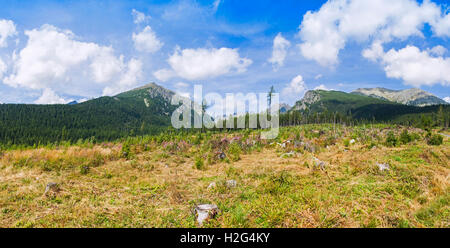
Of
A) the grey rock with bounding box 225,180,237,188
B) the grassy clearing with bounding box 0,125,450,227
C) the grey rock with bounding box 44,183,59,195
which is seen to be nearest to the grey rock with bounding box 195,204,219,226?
the grassy clearing with bounding box 0,125,450,227

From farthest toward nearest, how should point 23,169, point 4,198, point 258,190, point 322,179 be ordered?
point 23,169, point 322,179, point 258,190, point 4,198

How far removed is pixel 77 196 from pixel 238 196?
4.90m

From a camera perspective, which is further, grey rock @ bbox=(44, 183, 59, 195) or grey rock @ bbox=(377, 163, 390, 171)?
grey rock @ bbox=(377, 163, 390, 171)

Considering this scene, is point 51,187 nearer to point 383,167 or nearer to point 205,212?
point 205,212

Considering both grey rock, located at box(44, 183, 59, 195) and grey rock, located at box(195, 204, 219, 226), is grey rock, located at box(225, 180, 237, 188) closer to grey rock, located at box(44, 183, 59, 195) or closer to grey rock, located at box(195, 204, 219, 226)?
grey rock, located at box(195, 204, 219, 226)

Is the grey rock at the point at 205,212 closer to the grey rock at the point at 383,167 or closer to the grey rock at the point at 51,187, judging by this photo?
the grey rock at the point at 51,187

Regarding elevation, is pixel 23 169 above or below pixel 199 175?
above

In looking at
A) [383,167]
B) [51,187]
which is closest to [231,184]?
[51,187]

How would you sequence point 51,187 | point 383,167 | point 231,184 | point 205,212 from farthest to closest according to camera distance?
1. point 383,167
2. point 231,184
3. point 51,187
4. point 205,212

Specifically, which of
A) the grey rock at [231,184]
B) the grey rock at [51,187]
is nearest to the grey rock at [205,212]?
the grey rock at [231,184]
